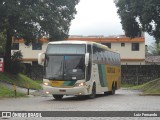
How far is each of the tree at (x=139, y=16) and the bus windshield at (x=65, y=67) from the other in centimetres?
1429

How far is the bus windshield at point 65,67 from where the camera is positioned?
1084 inches

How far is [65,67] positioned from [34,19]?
13.2 meters

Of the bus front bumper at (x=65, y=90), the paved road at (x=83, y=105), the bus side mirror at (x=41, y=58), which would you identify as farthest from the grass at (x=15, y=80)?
the paved road at (x=83, y=105)

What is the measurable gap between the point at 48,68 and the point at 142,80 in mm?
36831

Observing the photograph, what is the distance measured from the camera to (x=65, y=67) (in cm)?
→ 2764

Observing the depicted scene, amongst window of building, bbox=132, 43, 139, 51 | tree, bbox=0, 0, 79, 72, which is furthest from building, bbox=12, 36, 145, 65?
tree, bbox=0, 0, 79, 72

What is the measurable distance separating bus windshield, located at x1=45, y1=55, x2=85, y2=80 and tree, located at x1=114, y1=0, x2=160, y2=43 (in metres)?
14.3

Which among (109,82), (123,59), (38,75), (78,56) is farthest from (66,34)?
(123,59)

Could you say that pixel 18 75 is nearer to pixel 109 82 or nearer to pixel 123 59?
pixel 109 82

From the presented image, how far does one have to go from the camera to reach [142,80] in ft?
207

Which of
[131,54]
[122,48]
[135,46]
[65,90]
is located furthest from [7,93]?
[135,46]

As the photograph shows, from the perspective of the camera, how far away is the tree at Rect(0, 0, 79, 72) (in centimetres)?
3922

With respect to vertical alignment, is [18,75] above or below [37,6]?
below

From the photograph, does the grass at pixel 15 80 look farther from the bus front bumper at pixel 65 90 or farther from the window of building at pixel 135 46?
the window of building at pixel 135 46
